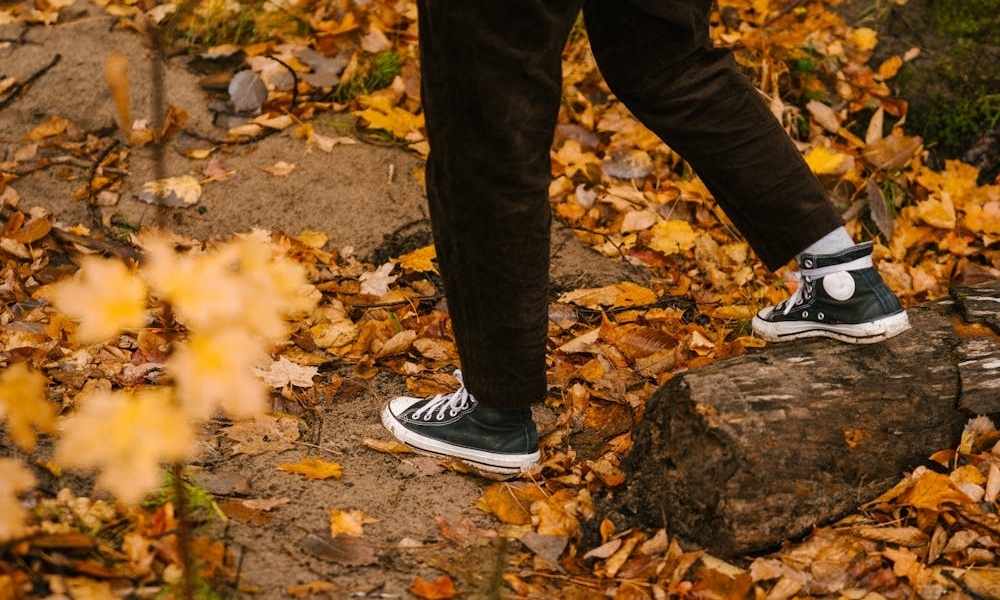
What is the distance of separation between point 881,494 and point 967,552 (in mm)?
209

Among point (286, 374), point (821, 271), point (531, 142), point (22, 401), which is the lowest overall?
point (286, 374)

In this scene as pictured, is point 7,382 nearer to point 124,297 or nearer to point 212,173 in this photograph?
point 124,297

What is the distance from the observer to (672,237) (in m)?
3.22

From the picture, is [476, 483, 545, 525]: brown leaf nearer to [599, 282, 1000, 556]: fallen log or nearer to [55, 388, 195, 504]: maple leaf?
[599, 282, 1000, 556]: fallen log

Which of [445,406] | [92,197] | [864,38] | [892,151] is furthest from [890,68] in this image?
[92,197]

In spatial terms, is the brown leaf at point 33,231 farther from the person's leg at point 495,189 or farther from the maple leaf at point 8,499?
the maple leaf at point 8,499

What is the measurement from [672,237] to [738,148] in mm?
1186

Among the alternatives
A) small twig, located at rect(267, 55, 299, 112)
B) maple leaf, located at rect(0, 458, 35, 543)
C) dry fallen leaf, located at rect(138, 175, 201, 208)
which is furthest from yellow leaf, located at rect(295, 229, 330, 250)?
maple leaf, located at rect(0, 458, 35, 543)

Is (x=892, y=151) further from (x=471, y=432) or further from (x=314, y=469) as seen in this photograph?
(x=314, y=469)

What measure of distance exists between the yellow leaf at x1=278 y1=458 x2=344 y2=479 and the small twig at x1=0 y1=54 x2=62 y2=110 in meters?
2.29

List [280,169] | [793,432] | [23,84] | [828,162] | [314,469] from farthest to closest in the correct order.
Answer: [23,84] < [828,162] < [280,169] < [314,469] < [793,432]

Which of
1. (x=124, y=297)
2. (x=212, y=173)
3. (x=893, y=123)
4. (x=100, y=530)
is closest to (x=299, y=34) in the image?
(x=212, y=173)

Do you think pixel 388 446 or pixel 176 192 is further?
pixel 176 192

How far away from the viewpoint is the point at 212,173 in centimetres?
337
